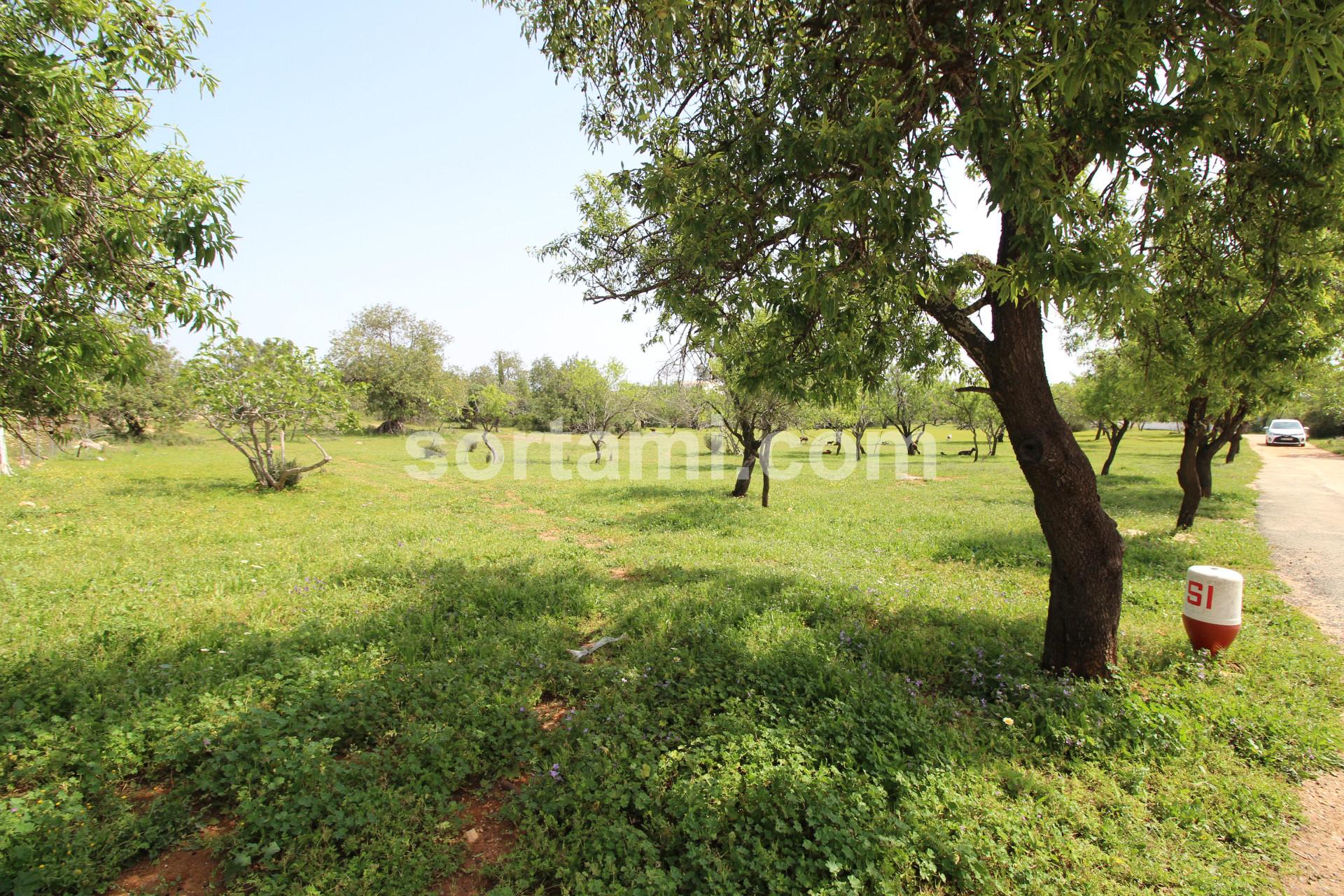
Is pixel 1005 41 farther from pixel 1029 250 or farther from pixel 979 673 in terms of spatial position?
pixel 979 673

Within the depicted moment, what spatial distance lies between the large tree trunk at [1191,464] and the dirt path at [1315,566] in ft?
4.25

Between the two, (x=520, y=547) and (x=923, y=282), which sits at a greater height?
(x=923, y=282)

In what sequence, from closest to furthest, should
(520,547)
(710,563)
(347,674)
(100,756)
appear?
1. (100,756)
2. (347,674)
3. (710,563)
4. (520,547)

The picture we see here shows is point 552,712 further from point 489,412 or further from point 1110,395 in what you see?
point 489,412

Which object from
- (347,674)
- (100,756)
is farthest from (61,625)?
(347,674)

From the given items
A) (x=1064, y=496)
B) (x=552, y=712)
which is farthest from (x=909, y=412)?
(x=552, y=712)

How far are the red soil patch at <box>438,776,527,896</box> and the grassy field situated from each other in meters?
0.02

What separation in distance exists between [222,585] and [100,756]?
4.15m

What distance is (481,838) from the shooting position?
3.27 meters

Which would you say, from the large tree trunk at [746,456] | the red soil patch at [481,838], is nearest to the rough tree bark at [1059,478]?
the red soil patch at [481,838]

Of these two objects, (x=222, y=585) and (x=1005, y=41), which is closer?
(x=1005, y=41)

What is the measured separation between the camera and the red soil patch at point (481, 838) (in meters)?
2.91

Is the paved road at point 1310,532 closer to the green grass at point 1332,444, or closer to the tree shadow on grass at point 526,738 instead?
the tree shadow on grass at point 526,738

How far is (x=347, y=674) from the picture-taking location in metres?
4.81
